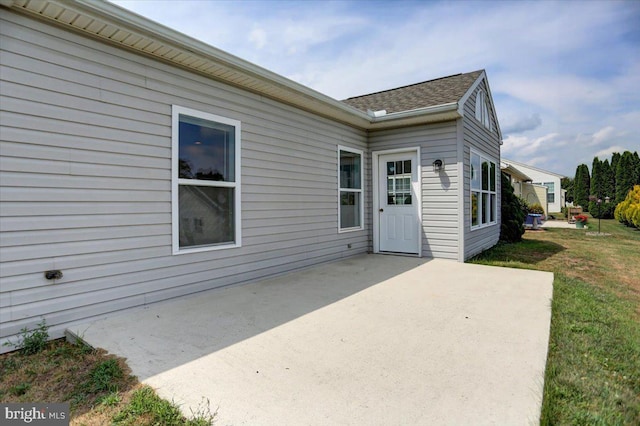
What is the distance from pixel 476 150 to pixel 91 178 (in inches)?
275

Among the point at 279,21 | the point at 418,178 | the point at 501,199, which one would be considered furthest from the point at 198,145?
the point at 501,199

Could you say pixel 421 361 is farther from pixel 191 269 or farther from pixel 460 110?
pixel 460 110

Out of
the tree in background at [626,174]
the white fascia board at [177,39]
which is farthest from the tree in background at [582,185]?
the white fascia board at [177,39]

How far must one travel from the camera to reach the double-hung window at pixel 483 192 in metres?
7.11

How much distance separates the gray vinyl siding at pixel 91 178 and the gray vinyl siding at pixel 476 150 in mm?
4180

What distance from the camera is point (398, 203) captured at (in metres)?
6.83

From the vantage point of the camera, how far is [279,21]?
6.23 metres

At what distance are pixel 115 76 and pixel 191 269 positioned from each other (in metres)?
2.12

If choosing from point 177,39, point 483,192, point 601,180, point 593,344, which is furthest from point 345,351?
point 601,180

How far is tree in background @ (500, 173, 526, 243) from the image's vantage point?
382 inches

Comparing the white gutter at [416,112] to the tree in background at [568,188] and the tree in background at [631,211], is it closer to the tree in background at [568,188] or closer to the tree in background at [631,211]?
the tree in background at [631,211]

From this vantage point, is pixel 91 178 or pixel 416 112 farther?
pixel 416 112

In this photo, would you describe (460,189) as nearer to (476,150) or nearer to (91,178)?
(476,150)

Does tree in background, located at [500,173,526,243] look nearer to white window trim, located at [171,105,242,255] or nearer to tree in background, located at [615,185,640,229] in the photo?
tree in background, located at [615,185,640,229]
